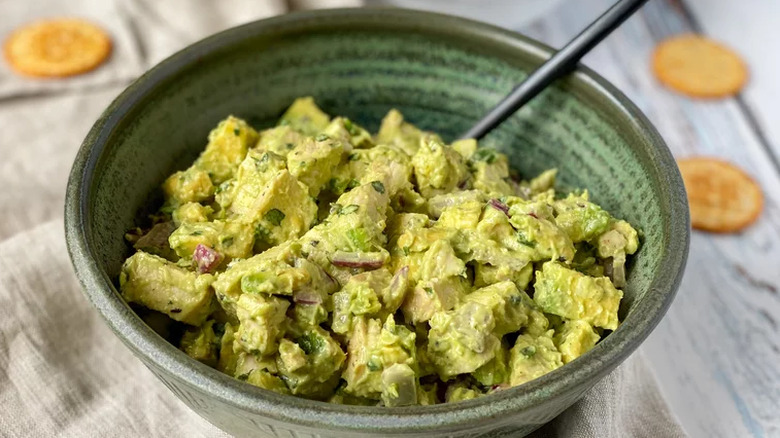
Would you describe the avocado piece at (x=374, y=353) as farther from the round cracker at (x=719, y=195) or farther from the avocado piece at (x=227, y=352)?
the round cracker at (x=719, y=195)

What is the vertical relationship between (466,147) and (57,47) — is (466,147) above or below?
above

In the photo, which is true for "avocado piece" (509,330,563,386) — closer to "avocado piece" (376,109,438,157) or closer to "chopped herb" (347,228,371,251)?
"chopped herb" (347,228,371,251)

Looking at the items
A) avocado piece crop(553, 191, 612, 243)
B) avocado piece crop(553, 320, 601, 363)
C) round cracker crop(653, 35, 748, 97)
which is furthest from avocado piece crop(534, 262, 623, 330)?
round cracker crop(653, 35, 748, 97)

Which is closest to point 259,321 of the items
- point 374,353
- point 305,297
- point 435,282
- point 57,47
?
point 305,297

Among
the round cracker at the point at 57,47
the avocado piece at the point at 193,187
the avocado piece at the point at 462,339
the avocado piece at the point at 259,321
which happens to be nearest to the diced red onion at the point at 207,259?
the avocado piece at the point at 259,321

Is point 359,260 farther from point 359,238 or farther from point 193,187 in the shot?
point 193,187

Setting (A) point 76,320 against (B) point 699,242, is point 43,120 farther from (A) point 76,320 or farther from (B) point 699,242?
(B) point 699,242

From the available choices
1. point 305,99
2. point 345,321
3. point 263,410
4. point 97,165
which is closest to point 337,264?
point 345,321
